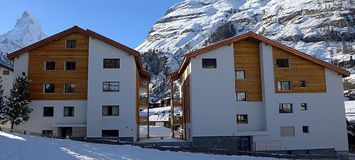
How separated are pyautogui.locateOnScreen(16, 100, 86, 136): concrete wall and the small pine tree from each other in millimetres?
837

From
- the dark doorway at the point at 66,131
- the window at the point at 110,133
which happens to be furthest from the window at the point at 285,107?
the dark doorway at the point at 66,131

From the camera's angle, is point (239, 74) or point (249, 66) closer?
point (239, 74)

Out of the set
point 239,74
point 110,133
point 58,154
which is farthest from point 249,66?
point 58,154

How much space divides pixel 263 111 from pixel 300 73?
4927 mm

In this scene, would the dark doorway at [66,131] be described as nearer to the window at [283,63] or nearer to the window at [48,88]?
the window at [48,88]

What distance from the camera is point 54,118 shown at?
3416 centimetres

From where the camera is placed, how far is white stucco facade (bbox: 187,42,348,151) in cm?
3400

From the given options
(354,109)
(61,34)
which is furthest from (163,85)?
(61,34)

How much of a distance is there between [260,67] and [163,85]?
98335 mm

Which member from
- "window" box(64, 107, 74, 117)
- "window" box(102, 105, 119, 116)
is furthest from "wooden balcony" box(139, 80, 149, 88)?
"window" box(64, 107, 74, 117)

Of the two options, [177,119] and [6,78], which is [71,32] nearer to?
[177,119]

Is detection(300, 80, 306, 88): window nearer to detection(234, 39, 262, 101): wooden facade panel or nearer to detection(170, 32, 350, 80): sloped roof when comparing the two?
detection(170, 32, 350, 80): sloped roof

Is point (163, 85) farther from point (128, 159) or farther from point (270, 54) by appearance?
point (128, 159)

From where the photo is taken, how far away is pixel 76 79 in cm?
3472
